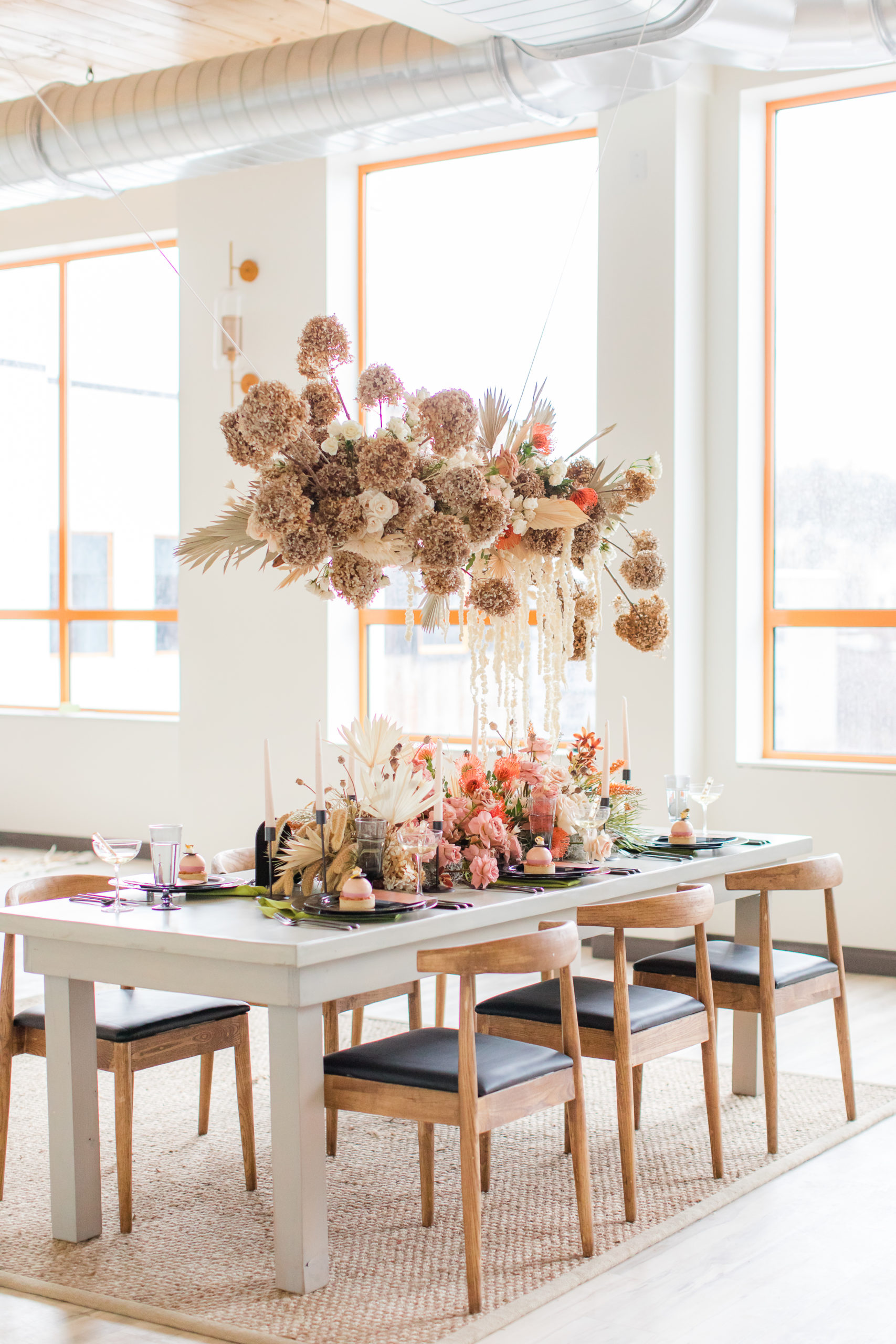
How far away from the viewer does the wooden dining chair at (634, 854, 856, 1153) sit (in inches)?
153

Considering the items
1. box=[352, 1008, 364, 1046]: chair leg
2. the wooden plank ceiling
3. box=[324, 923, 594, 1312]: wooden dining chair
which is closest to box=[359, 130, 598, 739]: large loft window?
the wooden plank ceiling

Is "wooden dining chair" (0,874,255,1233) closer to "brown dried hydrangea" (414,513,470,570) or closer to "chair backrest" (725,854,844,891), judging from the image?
"brown dried hydrangea" (414,513,470,570)

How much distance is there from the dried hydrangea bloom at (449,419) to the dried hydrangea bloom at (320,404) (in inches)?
9.0

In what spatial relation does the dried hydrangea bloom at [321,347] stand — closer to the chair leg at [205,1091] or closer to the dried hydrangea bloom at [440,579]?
the dried hydrangea bloom at [440,579]

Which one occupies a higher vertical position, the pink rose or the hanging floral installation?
the hanging floral installation

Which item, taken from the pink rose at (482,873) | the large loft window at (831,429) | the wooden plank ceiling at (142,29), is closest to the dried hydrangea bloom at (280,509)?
the pink rose at (482,873)

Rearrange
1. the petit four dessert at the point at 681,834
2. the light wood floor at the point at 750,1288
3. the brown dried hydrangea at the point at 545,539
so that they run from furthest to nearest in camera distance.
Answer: the petit four dessert at the point at 681,834 → the brown dried hydrangea at the point at 545,539 → the light wood floor at the point at 750,1288

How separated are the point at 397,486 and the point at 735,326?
10.3 ft

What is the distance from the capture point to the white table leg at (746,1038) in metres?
4.34

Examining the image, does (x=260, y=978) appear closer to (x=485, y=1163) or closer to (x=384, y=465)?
(x=485, y=1163)

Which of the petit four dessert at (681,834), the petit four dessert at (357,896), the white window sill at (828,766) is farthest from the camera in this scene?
the white window sill at (828,766)

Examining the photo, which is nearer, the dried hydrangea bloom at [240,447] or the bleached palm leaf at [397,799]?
the dried hydrangea bloom at [240,447]

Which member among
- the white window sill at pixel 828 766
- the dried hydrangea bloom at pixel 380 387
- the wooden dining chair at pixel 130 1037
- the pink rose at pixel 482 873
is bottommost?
the wooden dining chair at pixel 130 1037

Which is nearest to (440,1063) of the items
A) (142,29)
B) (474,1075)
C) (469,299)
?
(474,1075)
